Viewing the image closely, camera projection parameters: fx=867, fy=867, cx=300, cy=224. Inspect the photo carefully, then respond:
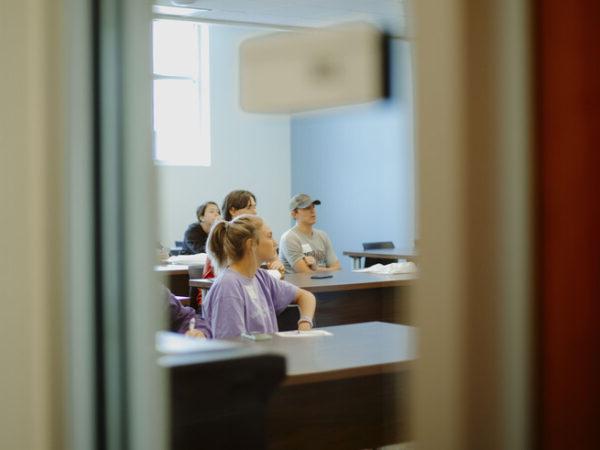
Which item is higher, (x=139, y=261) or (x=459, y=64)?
(x=459, y=64)

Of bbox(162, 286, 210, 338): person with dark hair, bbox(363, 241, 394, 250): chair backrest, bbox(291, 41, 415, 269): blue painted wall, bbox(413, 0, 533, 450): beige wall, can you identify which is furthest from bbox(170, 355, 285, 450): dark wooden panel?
bbox(363, 241, 394, 250): chair backrest

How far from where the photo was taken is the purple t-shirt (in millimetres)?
3609

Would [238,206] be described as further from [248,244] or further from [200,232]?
[248,244]

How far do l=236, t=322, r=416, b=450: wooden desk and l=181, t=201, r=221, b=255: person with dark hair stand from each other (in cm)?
371

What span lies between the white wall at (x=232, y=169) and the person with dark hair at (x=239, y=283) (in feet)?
Answer: 17.7

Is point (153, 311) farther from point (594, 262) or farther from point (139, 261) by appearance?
point (594, 262)

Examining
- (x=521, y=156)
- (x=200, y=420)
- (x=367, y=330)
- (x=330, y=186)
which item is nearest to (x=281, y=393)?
(x=367, y=330)

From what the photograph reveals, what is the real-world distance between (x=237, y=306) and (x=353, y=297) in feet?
6.90

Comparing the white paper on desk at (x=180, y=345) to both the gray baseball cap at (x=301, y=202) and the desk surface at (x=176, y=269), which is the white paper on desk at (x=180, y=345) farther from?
the gray baseball cap at (x=301, y=202)

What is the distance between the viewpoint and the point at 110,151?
58.6 inches

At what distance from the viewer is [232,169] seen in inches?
413

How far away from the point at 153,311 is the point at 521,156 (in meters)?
0.65

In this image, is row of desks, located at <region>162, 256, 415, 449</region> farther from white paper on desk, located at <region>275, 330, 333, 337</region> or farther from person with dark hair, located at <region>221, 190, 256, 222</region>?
person with dark hair, located at <region>221, 190, 256, 222</region>

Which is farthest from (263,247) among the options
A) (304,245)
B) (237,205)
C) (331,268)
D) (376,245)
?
(376,245)
